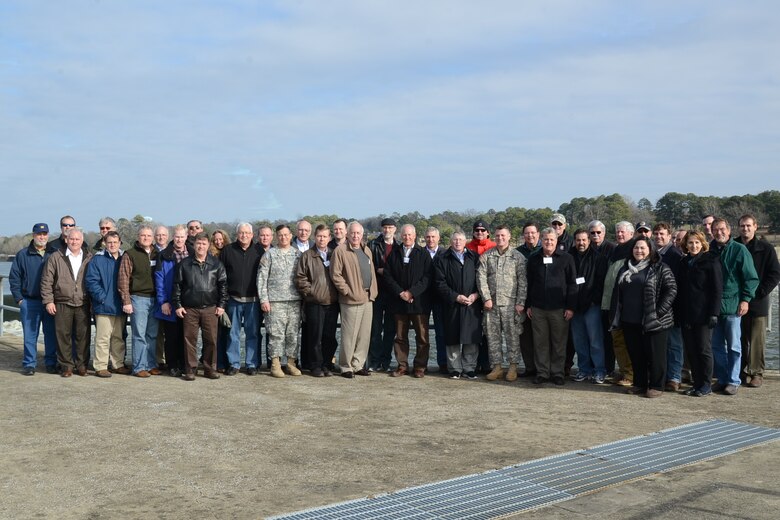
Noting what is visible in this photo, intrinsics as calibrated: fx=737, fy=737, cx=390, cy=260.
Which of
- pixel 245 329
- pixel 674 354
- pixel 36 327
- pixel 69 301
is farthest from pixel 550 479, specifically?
pixel 36 327

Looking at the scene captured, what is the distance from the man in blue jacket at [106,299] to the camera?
8625 mm

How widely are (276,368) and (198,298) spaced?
1258mm

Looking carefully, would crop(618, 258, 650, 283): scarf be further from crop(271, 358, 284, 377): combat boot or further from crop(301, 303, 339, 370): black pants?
crop(271, 358, 284, 377): combat boot

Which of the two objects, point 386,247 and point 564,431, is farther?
point 386,247

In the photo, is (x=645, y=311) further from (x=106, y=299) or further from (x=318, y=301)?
(x=106, y=299)

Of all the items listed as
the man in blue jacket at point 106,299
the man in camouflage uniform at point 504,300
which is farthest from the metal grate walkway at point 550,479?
the man in blue jacket at point 106,299

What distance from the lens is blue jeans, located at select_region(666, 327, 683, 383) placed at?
8.06m

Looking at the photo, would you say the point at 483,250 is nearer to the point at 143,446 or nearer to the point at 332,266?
the point at 332,266

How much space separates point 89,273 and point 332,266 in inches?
112

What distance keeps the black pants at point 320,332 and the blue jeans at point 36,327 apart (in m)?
3.02

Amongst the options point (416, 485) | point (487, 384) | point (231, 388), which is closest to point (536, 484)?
point (416, 485)

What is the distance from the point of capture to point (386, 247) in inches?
366

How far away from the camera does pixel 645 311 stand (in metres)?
7.75

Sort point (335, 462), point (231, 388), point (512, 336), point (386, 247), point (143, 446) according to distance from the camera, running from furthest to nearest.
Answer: point (386, 247), point (512, 336), point (231, 388), point (143, 446), point (335, 462)
